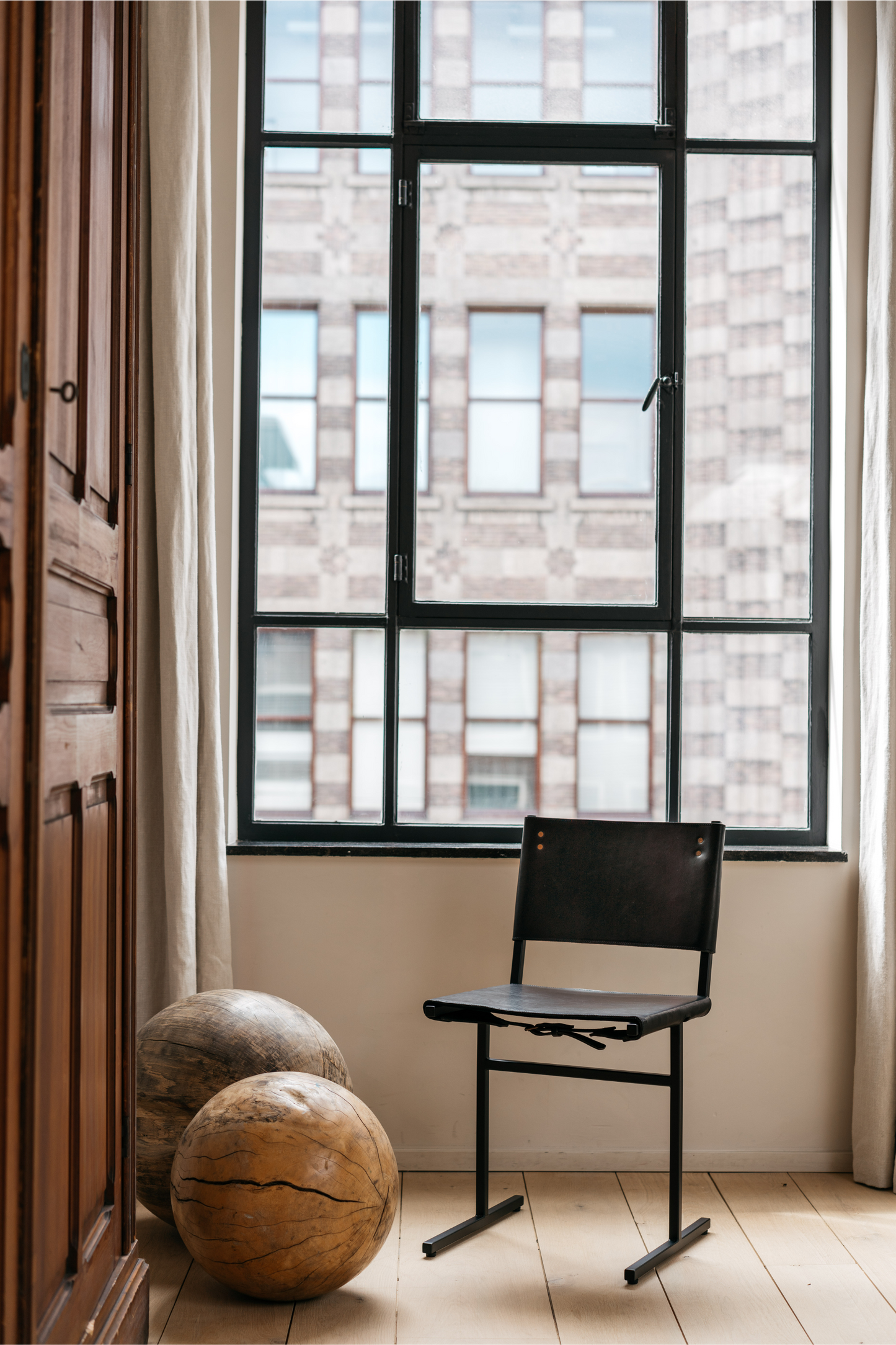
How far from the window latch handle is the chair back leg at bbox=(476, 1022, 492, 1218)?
1547mm

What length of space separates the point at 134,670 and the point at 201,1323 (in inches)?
43.6

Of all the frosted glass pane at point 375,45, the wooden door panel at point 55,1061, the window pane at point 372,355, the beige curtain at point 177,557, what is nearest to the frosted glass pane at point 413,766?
the beige curtain at point 177,557

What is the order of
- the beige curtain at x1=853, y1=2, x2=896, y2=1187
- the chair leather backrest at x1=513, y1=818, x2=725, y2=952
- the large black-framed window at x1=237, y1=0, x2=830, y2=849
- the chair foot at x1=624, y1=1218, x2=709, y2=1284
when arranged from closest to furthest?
1. the chair foot at x1=624, y1=1218, x2=709, y2=1284
2. the chair leather backrest at x1=513, y1=818, x2=725, y2=952
3. the beige curtain at x1=853, y1=2, x2=896, y2=1187
4. the large black-framed window at x1=237, y1=0, x2=830, y2=849

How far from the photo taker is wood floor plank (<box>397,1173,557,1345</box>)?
189cm

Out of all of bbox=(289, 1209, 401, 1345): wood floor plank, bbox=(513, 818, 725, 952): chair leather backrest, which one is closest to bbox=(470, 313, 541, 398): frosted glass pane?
bbox=(513, 818, 725, 952): chair leather backrest

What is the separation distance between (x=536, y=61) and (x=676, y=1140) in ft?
8.35

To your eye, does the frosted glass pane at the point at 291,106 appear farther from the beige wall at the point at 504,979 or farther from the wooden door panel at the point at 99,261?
the wooden door panel at the point at 99,261

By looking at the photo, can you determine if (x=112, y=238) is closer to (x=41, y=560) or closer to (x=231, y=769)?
(x=41, y=560)

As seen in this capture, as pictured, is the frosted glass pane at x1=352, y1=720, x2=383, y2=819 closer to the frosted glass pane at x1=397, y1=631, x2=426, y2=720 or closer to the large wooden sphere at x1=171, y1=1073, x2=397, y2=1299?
the frosted glass pane at x1=397, y1=631, x2=426, y2=720

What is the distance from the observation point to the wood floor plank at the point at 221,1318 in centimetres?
186

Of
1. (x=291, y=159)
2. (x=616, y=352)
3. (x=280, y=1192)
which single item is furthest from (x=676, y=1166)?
(x=291, y=159)

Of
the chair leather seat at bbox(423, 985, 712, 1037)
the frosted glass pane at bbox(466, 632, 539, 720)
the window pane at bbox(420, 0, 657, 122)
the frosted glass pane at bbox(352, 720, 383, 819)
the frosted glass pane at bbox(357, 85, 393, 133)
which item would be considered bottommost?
the chair leather seat at bbox(423, 985, 712, 1037)

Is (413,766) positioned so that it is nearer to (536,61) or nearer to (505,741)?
(505,741)

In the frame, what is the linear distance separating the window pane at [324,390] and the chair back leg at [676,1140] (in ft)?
4.12
